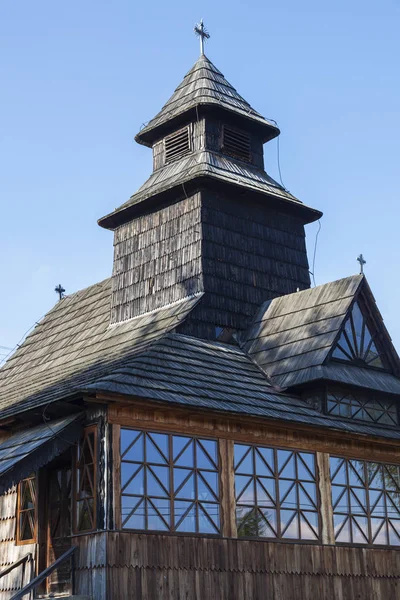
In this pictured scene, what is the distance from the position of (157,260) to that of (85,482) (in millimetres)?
10944

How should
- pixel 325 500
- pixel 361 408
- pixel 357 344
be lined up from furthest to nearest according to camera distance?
pixel 357 344 → pixel 361 408 → pixel 325 500

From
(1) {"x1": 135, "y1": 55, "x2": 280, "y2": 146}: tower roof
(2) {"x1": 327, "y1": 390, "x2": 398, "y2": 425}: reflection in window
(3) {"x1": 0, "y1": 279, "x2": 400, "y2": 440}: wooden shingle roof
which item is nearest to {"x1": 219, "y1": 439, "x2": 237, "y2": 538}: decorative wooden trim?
(3) {"x1": 0, "y1": 279, "x2": 400, "y2": 440}: wooden shingle roof

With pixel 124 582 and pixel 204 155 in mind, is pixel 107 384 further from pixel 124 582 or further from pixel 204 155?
pixel 204 155

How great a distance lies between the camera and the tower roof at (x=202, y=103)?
1241 inches

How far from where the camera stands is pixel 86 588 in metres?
19.8

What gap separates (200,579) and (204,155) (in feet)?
A: 47.4

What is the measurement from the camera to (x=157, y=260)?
1199 inches

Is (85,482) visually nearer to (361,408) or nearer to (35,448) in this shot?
(35,448)

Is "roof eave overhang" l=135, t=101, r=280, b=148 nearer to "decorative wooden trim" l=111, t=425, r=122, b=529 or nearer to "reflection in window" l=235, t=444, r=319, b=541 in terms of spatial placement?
"reflection in window" l=235, t=444, r=319, b=541

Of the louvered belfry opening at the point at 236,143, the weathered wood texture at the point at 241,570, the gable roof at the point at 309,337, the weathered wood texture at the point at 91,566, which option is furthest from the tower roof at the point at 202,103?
the weathered wood texture at the point at 91,566

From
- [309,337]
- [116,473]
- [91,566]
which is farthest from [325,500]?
[91,566]

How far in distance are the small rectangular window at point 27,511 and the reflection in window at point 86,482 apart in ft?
6.95

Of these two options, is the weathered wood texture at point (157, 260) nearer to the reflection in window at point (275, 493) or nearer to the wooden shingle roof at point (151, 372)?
the wooden shingle roof at point (151, 372)

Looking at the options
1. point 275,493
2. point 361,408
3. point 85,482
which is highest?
point 361,408
